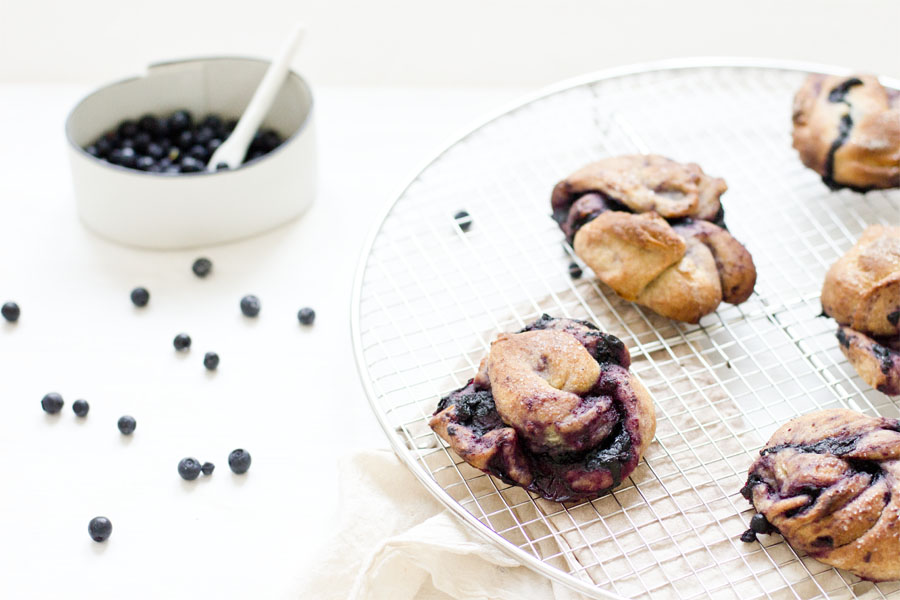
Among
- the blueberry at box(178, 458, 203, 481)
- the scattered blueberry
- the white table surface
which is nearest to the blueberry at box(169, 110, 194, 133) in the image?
the white table surface

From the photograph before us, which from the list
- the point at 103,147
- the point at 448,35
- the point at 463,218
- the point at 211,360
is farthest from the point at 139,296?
the point at 448,35

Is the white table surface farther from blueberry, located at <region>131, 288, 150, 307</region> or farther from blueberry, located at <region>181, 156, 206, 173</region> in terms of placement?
blueberry, located at <region>181, 156, 206, 173</region>

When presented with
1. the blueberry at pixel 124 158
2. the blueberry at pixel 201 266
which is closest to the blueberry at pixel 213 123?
the blueberry at pixel 124 158

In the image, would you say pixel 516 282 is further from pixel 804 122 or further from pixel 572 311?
pixel 804 122

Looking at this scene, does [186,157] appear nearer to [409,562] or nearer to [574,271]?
[574,271]

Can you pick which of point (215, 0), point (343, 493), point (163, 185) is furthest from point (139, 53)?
point (343, 493)

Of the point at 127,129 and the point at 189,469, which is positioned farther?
the point at 127,129

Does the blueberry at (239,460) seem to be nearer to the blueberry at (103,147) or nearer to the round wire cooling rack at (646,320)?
the round wire cooling rack at (646,320)

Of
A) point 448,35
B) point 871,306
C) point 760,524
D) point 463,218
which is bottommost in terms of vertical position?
point 760,524
